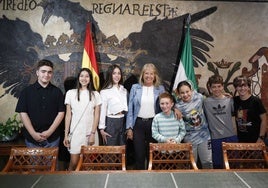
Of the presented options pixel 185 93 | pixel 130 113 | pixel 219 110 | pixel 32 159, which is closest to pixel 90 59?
pixel 130 113

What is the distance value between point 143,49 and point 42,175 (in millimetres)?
2341

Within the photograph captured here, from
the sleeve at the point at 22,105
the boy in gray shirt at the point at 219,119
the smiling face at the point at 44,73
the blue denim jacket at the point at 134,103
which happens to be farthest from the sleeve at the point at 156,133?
the sleeve at the point at 22,105

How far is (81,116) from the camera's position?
2854 millimetres

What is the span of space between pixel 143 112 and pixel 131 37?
3.90 ft

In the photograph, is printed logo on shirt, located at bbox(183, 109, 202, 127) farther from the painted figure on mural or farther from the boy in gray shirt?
the painted figure on mural

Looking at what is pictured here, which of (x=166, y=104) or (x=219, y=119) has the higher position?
(x=166, y=104)

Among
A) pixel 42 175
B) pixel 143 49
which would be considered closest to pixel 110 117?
pixel 143 49

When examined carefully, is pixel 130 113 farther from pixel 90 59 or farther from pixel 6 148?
pixel 6 148

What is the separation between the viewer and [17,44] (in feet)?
11.5

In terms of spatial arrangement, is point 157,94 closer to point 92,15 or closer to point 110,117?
point 110,117

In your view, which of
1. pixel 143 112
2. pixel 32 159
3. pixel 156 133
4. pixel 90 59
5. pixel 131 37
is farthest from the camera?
pixel 131 37

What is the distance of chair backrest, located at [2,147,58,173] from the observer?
6.67 feet

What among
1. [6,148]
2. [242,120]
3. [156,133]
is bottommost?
[6,148]

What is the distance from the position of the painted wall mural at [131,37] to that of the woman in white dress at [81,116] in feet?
2.33
